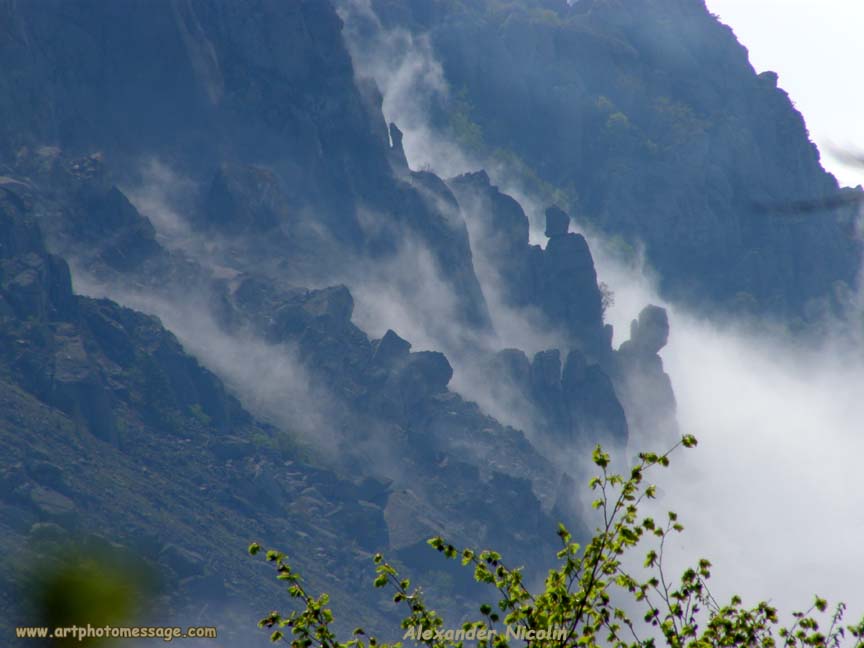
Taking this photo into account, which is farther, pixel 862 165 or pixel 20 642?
pixel 20 642

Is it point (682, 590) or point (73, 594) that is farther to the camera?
point (73, 594)

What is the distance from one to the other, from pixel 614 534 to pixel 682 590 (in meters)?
3.02

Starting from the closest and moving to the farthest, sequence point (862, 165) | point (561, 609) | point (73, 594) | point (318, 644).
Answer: point (862, 165), point (561, 609), point (318, 644), point (73, 594)

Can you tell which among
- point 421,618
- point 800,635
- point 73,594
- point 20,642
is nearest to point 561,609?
point 421,618

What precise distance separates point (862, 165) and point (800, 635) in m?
16.6

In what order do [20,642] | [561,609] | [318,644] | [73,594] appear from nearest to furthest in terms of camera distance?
[561,609], [318,644], [73,594], [20,642]

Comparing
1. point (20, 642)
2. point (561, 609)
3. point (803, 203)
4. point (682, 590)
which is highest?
point (20, 642)

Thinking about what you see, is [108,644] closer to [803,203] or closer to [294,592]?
[294,592]

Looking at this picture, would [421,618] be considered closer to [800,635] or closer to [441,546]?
[441,546]

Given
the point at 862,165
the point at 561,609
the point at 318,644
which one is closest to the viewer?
the point at 862,165

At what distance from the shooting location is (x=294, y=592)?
1218 inches

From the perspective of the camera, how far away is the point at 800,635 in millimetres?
31609

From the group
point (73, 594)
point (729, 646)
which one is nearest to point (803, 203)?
point (729, 646)

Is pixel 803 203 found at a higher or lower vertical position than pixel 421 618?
lower
